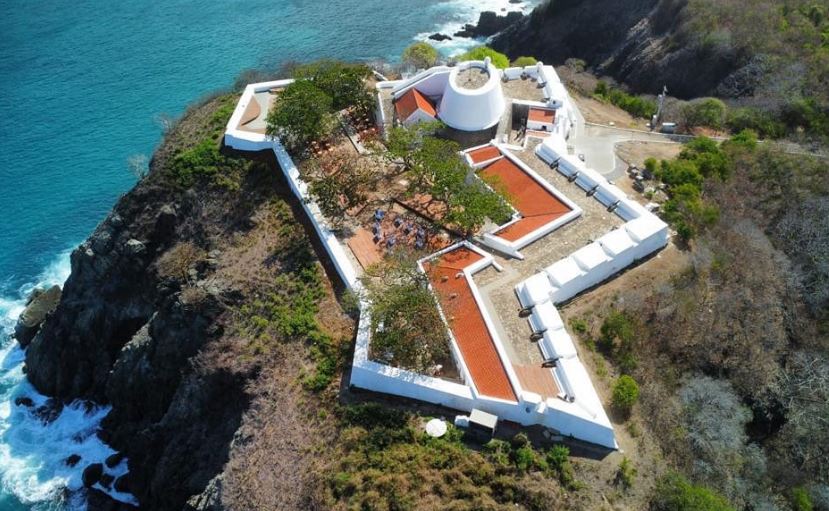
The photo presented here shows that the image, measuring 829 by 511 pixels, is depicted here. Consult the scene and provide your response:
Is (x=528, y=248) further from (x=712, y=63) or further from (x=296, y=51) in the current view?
(x=296, y=51)

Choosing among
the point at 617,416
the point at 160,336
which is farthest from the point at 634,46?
the point at 160,336

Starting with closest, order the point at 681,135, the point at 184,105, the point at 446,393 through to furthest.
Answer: the point at 446,393
the point at 681,135
the point at 184,105

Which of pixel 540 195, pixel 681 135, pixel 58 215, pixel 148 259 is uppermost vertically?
pixel 540 195

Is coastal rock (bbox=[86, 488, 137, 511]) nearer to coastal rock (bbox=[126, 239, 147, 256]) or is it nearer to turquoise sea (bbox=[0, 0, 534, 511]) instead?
turquoise sea (bbox=[0, 0, 534, 511])

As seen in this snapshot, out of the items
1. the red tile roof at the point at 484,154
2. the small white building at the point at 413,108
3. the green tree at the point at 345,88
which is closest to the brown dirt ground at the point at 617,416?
the red tile roof at the point at 484,154

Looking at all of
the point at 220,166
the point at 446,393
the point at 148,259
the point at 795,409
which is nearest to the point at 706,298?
the point at 795,409

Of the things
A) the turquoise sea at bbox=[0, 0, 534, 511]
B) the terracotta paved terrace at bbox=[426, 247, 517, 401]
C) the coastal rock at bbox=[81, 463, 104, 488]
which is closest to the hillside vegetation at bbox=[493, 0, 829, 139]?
the turquoise sea at bbox=[0, 0, 534, 511]
